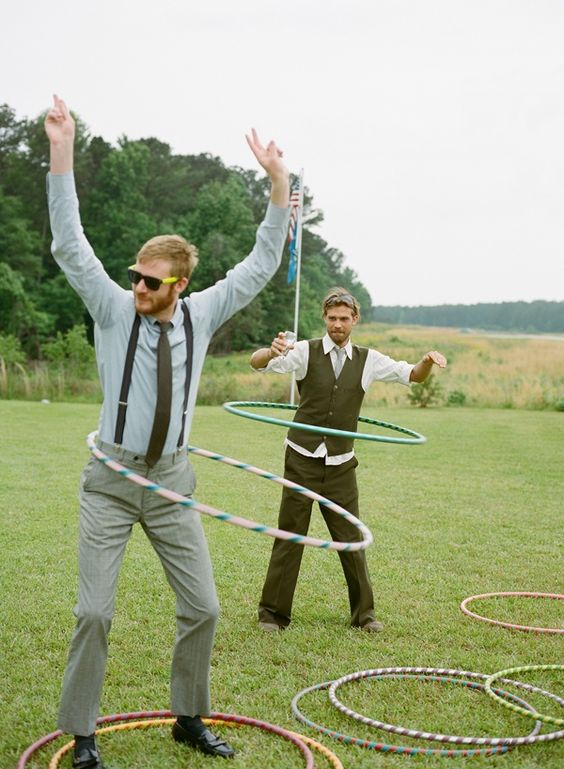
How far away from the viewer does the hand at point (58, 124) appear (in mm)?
4074

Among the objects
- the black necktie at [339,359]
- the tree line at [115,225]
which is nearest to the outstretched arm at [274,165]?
the black necktie at [339,359]

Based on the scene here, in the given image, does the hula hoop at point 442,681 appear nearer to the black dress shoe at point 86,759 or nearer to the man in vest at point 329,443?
the man in vest at point 329,443

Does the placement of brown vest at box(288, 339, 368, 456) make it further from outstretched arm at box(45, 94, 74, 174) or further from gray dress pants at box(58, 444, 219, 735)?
outstretched arm at box(45, 94, 74, 174)

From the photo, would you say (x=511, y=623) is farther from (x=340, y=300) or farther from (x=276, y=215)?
(x=276, y=215)

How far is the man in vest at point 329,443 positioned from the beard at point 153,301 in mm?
2171

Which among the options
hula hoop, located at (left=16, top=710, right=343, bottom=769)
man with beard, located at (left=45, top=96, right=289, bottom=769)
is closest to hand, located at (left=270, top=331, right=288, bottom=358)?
man with beard, located at (left=45, top=96, right=289, bottom=769)

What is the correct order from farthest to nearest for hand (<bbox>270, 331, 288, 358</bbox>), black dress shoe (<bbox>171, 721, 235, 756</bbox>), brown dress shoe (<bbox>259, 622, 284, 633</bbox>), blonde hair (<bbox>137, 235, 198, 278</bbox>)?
brown dress shoe (<bbox>259, 622, 284, 633</bbox>) < hand (<bbox>270, 331, 288, 358</bbox>) < black dress shoe (<bbox>171, 721, 235, 756</bbox>) < blonde hair (<bbox>137, 235, 198, 278</bbox>)

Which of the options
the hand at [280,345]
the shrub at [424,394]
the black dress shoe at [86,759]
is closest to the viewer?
the black dress shoe at [86,759]

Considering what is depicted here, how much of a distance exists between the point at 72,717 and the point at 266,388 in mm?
24101

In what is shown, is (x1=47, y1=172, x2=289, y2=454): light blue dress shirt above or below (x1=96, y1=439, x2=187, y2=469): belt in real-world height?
above

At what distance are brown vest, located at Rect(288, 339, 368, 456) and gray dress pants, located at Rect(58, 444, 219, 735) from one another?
2111mm

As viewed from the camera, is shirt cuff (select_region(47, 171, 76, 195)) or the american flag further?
the american flag

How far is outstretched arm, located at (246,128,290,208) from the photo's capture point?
4.41 metres

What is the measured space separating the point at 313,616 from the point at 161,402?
3247mm
